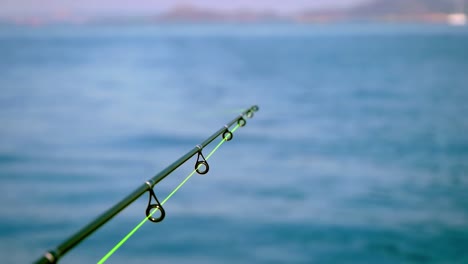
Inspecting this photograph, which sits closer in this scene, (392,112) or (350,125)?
(350,125)

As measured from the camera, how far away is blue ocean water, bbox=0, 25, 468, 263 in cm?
2328

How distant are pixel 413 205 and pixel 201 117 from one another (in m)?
23.7

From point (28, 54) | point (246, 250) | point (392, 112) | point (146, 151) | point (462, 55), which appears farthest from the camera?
point (28, 54)

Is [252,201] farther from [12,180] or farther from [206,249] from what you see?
[12,180]

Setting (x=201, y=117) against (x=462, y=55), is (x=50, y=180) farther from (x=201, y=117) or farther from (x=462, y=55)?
(x=462, y=55)

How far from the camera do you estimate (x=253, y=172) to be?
32.4 meters

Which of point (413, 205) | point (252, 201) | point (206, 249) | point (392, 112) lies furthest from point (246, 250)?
point (392, 112)

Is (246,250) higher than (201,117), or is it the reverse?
(201,117)

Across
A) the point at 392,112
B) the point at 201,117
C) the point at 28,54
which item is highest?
the point at 28,54

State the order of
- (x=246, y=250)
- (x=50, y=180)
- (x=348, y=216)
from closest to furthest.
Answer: (x=246, y=250)
(x=348, y=216)
(x=50, y=180)

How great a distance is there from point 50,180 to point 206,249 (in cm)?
1276

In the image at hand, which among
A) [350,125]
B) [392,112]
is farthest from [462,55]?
[350,125]

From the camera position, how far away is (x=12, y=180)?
32938 millimetres

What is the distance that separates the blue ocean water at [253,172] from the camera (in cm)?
2328
